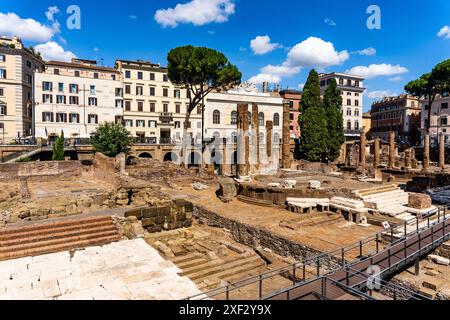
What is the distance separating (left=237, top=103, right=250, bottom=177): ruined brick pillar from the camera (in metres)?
29.7

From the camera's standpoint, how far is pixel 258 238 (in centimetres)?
1602

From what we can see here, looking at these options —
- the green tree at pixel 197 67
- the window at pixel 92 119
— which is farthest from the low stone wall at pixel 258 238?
the window at pixel 92 119

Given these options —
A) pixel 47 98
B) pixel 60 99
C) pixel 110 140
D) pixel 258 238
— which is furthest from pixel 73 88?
pixel 258 238

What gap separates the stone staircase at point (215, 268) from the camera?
40.2ft

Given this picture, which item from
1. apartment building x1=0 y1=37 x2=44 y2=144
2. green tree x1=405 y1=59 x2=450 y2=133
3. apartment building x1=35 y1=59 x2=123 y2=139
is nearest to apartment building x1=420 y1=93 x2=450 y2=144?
green tree x1=405 y1=59 x2=450 y2=133

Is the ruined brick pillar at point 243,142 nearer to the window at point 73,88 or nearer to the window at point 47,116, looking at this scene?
the window at point 73,88

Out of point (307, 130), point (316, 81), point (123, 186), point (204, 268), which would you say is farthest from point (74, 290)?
point (316, 81)

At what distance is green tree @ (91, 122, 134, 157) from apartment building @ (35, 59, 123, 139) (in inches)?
418

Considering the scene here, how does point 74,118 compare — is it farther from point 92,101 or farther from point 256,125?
point 256,125

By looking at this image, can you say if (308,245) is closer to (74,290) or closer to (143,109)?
(74,290)

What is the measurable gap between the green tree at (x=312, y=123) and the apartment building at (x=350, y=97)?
2414 centimetres

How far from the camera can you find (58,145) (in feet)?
126

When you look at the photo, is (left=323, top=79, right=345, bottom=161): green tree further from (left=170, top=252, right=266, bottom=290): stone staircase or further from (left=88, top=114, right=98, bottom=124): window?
(left=170, top=252, right=266, bottom=290): stone staircase

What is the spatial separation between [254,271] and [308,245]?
2486mm
